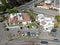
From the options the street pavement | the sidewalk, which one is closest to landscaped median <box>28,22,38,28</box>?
the sidewalk

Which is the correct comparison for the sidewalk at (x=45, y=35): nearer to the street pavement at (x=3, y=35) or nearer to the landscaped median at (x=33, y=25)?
the landscaped median at (x=33, y=25)

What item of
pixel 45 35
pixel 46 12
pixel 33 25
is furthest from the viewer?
pixel 46 12

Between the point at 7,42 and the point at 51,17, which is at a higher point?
the point at 51,17

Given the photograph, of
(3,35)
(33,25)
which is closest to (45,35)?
(33,25)

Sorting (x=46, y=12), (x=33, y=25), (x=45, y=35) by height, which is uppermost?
(x=46, y=12)

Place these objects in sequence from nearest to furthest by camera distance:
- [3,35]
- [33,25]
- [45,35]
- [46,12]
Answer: [45,35] → [3,35] → [33,25] → [46,12]

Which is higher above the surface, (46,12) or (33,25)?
(46,12)

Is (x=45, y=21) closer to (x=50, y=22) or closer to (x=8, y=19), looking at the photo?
(x=50, y=22)

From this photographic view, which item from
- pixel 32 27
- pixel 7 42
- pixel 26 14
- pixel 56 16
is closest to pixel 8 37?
pixel 7 42

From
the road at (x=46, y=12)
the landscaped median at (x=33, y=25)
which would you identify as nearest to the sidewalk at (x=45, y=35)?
the landscaped median at (x=33, y=25)

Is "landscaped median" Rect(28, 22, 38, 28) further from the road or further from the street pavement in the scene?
the street pavement

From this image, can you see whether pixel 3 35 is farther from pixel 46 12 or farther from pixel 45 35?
pixel 46 12
